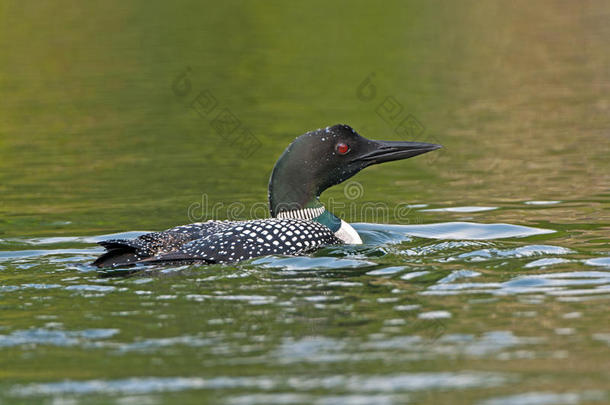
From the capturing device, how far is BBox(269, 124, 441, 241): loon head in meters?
6.55

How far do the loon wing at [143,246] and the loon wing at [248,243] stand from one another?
47mm

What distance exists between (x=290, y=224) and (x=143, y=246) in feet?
3.11

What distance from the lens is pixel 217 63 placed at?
17188 millimetres

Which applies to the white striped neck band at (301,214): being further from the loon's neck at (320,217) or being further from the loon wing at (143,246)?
the loon wing at (143,246)

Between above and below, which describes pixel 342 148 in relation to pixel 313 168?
above

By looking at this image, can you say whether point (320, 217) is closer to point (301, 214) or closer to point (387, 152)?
point (301, 214)

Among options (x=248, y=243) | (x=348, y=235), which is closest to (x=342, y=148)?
(x=348, y=235)

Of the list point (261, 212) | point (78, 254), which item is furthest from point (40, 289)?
point (261, 212)

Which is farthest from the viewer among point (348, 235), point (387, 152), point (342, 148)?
point (387, 152)

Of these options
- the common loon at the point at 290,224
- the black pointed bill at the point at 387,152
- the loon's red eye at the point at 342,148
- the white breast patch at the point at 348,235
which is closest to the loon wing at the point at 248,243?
the common loon at the point at 290,224

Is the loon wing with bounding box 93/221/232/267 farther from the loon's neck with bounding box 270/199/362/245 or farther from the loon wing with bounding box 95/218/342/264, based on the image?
the loon's neck with bounding box 270/199/362/245

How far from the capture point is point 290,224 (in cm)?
609

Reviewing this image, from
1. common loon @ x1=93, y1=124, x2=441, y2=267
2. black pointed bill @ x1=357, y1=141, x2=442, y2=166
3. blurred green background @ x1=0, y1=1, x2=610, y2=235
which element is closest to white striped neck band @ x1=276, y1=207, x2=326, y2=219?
common loon @ x1=93, y1=124, x2=441, y2=267

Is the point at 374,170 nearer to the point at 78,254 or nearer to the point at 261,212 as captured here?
the point at 261,212
